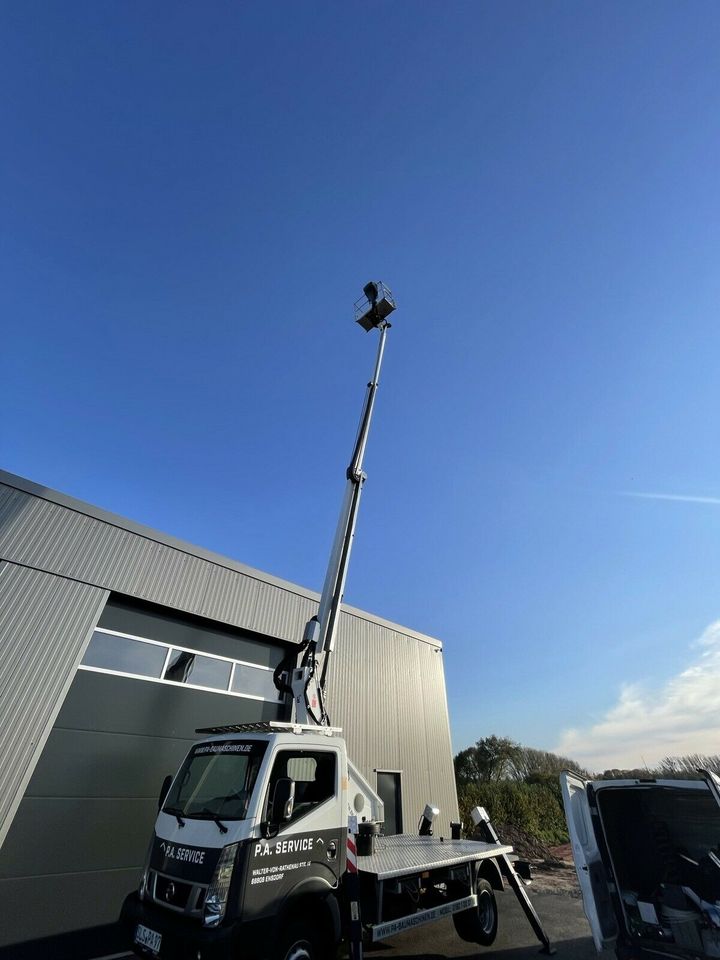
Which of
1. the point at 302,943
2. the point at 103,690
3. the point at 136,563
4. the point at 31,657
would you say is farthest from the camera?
the point at 136,563

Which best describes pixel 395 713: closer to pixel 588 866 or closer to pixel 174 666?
pixel 174 666

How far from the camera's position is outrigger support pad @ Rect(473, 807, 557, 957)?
6344 mm

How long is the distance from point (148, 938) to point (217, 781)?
4.24 feet

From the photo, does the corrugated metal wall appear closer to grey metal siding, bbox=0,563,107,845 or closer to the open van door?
grey metal siding, bbox=0,563,107,845

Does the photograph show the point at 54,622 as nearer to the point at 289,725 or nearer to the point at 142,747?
the point at 142,747

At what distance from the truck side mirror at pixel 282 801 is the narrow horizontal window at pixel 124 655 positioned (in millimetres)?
4993

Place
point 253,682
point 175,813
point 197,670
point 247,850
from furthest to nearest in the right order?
1. point 253,682
2. point 197,670
3. point 175,813
4. point 247,850

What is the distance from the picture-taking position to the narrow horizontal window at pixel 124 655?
8016mm

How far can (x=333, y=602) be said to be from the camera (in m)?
7.71

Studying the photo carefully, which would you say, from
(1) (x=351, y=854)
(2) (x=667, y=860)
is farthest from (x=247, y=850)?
(2) (x=667, y=860)

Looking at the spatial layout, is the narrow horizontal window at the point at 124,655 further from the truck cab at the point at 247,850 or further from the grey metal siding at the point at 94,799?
the truck cab at the point at 247,850

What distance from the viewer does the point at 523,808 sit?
17.7 meters

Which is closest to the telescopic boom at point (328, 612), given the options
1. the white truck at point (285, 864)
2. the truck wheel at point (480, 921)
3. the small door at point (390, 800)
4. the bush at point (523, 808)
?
the white truck at point (285, 864)

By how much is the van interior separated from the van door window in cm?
365
